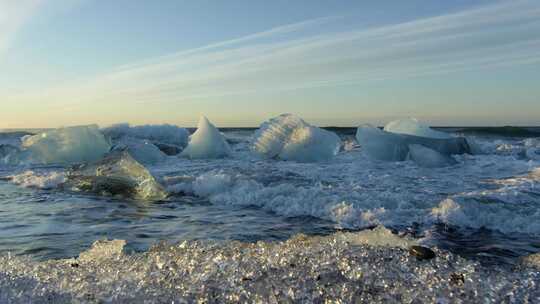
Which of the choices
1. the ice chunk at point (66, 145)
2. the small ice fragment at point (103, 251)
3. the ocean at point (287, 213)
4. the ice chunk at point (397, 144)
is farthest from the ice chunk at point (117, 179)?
the ice chunk at point (397, 144)

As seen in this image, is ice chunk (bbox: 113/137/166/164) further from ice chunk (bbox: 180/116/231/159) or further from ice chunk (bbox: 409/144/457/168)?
ice chunk (bbox: 409/144/457/168)

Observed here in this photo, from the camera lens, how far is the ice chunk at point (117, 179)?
21.6ft

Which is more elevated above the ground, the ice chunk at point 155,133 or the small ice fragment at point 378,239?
the ice chunk at point 155,133

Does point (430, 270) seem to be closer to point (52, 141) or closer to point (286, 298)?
point (286, 298)

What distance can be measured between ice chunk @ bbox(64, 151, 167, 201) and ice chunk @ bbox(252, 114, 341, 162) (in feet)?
14.7

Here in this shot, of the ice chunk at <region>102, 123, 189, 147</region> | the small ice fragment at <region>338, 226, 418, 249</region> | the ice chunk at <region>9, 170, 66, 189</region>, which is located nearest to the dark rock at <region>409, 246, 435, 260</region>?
the small ice fragment at <region>338, 226, 418, 249</region>

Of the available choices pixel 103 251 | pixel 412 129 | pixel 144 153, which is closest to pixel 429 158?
pixel 412 129

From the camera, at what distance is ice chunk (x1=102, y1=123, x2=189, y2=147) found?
58.6 ft

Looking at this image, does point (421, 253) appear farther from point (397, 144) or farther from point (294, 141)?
point (294, 141)

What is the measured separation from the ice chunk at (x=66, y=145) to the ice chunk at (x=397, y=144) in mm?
6480

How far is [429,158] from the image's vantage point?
371 inches

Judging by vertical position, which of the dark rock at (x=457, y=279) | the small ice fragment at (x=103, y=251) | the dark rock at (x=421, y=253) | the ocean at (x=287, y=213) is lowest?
the ocean at (x=287, y=213)

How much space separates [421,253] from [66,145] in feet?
35.6

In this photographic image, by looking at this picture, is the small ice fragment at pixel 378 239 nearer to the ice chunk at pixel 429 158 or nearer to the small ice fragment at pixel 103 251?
the small ice fragment at pixel 103 251
